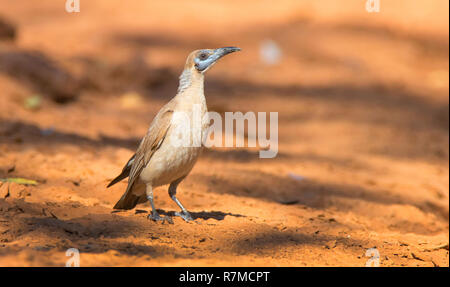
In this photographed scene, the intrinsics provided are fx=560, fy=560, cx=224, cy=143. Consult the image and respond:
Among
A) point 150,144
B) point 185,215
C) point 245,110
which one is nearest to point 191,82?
point 150,144

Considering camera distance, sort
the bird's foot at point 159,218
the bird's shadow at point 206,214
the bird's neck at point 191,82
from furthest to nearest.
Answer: the bird's shadow at point 206,214 → the bird's neck at point 191,82 → the bird's foot at point 159,218

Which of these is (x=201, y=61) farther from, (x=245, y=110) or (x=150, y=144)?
(x=245, y=110)

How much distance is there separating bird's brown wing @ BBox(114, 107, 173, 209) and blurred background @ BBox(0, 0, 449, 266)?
27 cm

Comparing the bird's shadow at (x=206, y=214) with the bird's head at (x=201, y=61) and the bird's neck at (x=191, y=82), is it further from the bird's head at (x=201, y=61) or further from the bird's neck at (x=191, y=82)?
the bird's head at (x=201, y=61)

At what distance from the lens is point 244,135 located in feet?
28.0

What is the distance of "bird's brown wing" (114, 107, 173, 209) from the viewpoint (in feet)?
14.6

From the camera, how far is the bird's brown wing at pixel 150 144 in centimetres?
446

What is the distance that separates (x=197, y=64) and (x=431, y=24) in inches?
335

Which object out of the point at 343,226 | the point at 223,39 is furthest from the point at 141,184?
the point at 223,39

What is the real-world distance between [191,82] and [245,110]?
4.96 metres

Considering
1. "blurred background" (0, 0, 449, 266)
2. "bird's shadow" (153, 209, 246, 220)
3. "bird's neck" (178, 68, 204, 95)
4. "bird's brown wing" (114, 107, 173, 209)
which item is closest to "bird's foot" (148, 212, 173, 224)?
"blurred background" (0, 0, 449, 266)

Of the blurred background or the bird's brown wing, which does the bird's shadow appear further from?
the bird's brown wing

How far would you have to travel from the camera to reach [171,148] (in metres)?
4.36

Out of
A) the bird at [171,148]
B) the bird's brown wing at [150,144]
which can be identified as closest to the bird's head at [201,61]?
the bird at [171,148]
